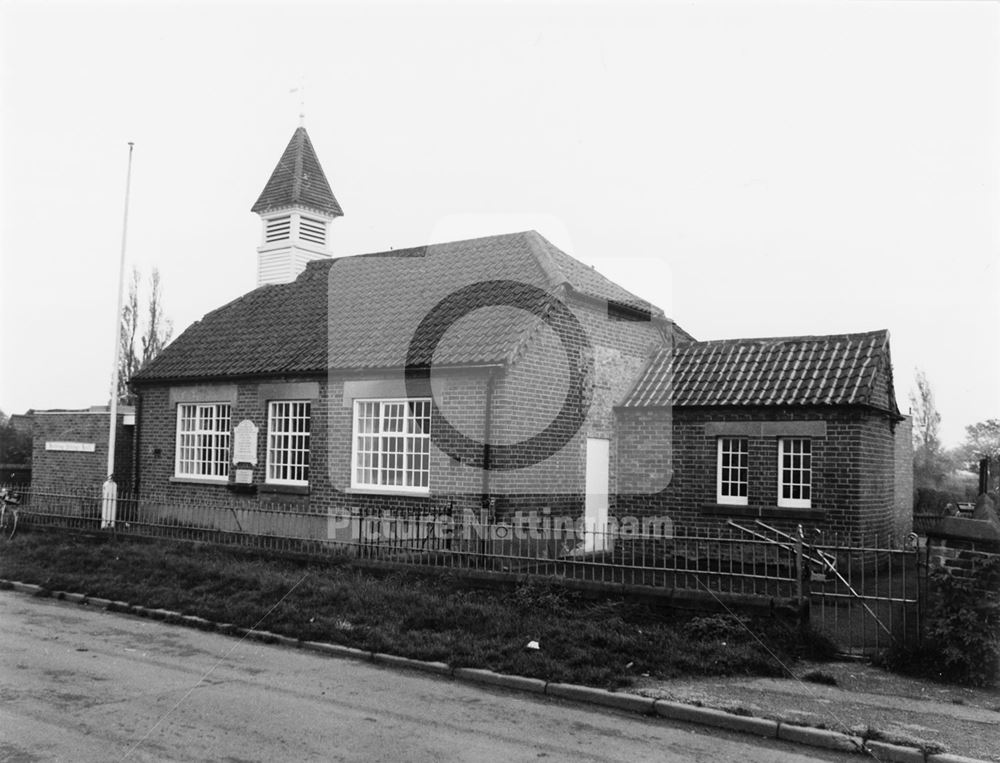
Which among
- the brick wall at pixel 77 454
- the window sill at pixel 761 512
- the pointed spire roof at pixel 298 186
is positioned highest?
the pointed spire roof at pixel 298 186

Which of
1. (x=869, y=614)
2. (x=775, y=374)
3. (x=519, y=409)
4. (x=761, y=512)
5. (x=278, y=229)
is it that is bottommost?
(x=869, y=614)

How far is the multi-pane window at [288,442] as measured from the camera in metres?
19.5

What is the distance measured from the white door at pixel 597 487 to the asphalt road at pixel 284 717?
29.3 feet

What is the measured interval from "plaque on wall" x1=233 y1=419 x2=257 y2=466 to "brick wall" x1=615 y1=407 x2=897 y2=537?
27.7 ft

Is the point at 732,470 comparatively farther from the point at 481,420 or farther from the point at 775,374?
the point at 481,420

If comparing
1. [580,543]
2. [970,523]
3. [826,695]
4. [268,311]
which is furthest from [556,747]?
[268,311]

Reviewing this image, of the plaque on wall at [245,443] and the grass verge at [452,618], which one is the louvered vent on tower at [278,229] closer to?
the plaque on wall at [245,443]

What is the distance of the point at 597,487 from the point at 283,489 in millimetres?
6929

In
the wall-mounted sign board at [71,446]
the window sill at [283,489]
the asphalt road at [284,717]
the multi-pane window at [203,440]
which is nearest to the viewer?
the asphalt road at [284,717]

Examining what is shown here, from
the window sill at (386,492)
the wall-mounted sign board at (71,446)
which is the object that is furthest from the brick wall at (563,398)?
the wall-mounted sign board at (71,446)

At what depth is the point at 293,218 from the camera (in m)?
26.1

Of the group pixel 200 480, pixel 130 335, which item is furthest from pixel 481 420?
pixel 130 335

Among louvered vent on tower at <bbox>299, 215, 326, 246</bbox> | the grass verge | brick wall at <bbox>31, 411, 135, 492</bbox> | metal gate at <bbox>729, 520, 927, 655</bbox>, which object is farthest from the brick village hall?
louvered vent on tower at <bbox>299, 215, 326, 246</bbox>

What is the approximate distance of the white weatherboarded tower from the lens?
2597 centimetres
